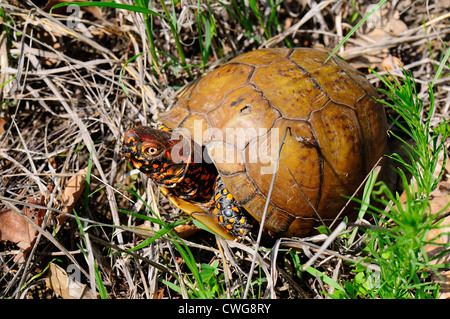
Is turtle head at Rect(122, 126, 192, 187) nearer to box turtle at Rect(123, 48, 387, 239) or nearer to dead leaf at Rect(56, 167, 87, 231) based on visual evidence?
box turtle at Rect(123, 48, 387, 239)

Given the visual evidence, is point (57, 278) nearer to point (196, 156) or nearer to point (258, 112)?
point (196, 156)

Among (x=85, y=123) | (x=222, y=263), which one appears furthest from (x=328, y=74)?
(x=85, y=123)

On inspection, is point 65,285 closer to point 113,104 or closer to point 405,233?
point 113,104

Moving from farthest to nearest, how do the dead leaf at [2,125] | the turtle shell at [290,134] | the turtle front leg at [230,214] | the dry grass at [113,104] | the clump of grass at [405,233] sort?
1. the dead leaf at [2,125]
2. the dry grass at [113,104]
3. the turtle front leg at [230,214]
4. the turtle shell at [290,134]
5. the clump of grass at [405,233]

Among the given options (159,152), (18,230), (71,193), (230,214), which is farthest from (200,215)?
(18,230)

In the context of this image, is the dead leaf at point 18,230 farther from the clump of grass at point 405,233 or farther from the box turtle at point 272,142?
the clump of grass at point 405,233

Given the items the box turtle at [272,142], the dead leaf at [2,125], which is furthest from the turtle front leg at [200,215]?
the dead leaf at [2,125]
